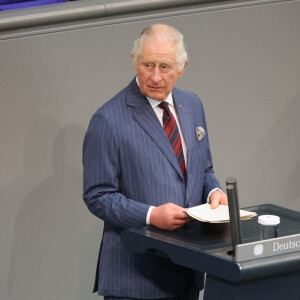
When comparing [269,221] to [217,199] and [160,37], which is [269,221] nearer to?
[217,199]

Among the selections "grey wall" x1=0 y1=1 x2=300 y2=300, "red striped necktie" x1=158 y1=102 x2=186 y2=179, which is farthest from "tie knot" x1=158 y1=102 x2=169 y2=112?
"grey wall" x1=0 y1=1 x2=300 y2=300

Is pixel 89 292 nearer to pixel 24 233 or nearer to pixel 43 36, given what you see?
pixel 24 233

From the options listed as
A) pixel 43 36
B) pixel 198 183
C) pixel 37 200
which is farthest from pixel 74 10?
pixel 198 183

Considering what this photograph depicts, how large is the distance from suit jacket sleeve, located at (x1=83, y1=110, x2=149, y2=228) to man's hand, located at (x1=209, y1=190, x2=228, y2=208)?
8.8 inches

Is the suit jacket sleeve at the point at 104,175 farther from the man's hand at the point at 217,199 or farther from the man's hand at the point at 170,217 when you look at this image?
the man's hand at the point at 217,199

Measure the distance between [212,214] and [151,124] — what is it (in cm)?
40

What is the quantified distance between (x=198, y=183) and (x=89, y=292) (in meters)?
1.31

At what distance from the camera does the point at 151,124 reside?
2.60 m

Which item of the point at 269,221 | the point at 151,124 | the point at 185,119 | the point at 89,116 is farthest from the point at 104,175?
the point at 89,116

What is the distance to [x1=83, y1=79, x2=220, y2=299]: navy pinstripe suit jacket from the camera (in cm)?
255

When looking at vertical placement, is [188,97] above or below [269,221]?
above

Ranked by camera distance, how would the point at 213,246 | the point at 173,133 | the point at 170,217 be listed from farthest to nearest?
1. the point at 173,133
2. the point at 170,217
3. the point at 213,246

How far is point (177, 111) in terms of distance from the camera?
2.71m

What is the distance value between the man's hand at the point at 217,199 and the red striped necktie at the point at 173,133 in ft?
0.39
